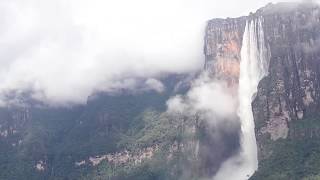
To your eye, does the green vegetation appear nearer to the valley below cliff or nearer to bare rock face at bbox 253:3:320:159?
the valley below cliff

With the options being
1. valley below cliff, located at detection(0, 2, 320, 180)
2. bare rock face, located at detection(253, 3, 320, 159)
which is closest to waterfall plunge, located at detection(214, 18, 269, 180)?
valley below cliff, located at detection(0, 2, 320, 180)

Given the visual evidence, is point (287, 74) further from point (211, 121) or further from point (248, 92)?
point (211, 121)

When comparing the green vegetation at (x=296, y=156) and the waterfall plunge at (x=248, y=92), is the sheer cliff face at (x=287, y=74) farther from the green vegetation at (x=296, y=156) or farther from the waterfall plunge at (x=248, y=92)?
the waterfall plunge at (x=248, y=92)

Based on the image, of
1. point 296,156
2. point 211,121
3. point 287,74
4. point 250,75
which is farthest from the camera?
point 211,121

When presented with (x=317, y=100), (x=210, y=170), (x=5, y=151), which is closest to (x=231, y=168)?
(x=210, y=170)

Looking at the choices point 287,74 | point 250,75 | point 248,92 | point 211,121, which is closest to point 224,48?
point 250,75

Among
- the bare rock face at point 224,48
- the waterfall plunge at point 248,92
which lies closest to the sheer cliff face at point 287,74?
the waterfall plunge at point 248,92
